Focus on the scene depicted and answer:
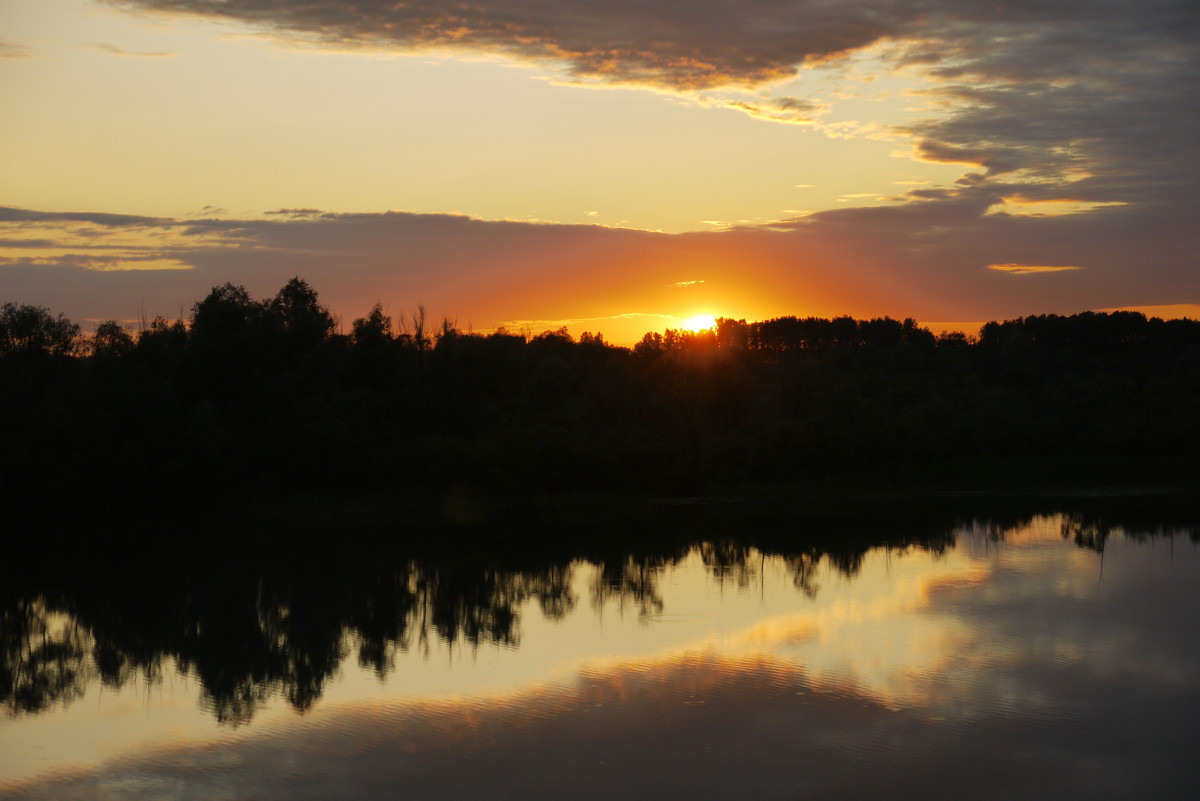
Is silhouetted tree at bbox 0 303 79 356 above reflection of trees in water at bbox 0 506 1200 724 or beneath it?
above

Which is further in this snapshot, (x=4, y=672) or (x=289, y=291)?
(x=289, y=291)

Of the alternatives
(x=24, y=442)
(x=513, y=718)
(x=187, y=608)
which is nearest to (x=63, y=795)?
(x=513, y=718)

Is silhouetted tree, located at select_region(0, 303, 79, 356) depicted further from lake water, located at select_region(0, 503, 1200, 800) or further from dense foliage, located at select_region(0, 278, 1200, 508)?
lake water, located at select_region(0, 503, 1200, 800)

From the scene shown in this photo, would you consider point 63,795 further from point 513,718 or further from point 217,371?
point 217,371

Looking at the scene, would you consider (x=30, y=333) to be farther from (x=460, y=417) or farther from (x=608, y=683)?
(x=608, y=683)

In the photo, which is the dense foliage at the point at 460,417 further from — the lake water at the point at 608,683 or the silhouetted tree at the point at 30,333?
the lake water at the point at 608,683

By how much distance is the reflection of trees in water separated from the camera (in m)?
12.8

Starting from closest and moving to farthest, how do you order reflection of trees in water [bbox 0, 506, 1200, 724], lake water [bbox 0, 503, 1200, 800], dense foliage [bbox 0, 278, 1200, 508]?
lake water [bbox 0, 503, 1200, 800], reflection of trees in water [bbox 0, 506, 1200, 724], dense foliage [bbox 0, 278, 1200, 508]

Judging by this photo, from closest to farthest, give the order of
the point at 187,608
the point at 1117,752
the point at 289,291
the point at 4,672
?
1. the point at 1117,752
2. the point at 4,672
3. the point at 187,608
4. the point at 289,291

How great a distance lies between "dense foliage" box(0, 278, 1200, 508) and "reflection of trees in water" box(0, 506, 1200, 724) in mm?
6576

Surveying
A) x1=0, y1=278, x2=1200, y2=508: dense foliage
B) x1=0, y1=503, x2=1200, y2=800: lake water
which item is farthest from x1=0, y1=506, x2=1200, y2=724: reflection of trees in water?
x1=0, y1=278, x2=1200, y2=508: dense foliage

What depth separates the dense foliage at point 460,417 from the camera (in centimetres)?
2820

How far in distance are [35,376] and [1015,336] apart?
186 ft

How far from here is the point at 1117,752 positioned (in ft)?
30.9
